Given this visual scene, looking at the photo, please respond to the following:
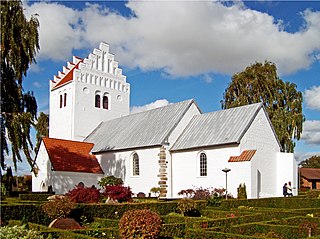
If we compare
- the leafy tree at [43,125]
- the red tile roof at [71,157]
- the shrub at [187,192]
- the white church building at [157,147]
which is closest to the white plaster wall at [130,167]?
the white church building at [157,147]

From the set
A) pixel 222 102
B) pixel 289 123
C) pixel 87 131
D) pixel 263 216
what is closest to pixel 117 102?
pixel 87 131

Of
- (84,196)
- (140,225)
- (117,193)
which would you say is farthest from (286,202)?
(140,225)

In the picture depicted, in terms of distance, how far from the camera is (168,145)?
25.3 meters

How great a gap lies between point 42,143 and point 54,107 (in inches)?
345

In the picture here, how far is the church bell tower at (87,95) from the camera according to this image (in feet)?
109

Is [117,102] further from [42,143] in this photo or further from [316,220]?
[316,220]

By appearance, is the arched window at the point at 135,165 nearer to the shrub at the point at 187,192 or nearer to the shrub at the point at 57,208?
the shrub at the point at 187,192

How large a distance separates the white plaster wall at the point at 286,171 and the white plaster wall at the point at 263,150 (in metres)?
0.24

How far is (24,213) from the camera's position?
12844 millimetres

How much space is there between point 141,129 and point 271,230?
727 inches

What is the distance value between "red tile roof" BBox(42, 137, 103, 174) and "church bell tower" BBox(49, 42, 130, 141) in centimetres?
396

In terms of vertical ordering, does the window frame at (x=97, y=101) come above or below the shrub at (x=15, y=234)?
above

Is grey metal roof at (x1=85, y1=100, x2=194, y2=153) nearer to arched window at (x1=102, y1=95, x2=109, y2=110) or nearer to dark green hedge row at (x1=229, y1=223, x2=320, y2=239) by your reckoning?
arched window at (x1=102, y1=95, x2=109, y2=110)

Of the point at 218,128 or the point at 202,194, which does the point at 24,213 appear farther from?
the point at 218,128
